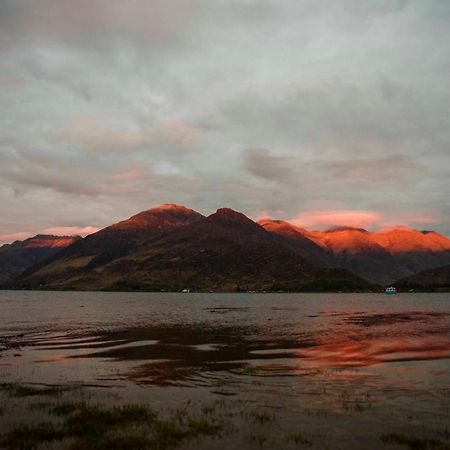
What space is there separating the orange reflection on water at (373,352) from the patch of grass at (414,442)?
2241 cm

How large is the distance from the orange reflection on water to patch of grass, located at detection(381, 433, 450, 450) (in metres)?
22.4

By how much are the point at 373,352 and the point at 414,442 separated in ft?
114

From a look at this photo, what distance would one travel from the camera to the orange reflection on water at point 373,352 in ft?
162

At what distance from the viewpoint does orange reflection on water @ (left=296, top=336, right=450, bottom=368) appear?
1945 inches

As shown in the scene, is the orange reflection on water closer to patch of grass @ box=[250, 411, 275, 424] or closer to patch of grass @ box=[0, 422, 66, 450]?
patch of grass @ box=[250, 411, 275, 424]

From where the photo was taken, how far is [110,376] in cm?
4081

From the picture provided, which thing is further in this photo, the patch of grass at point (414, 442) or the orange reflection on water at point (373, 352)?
the orange reflection on water at point (373, 352)

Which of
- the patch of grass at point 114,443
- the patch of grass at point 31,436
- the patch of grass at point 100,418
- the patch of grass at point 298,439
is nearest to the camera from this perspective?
the patch of grass at point 114,443

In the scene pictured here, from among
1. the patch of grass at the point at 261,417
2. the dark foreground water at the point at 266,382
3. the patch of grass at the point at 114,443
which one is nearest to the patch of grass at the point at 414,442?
the dark foreground water at the point at 266,382

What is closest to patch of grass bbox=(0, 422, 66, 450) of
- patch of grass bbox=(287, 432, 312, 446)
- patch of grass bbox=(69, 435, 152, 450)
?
patch of grass bbox=(69, 435, 152, 450)

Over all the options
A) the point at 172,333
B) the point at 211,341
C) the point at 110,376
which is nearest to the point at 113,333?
the point at 172,333

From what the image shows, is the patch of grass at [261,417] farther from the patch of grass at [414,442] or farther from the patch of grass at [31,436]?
the patch of grass at [31,436]

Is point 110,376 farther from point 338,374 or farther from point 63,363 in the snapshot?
point 338,374

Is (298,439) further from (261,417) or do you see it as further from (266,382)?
(266,382)
